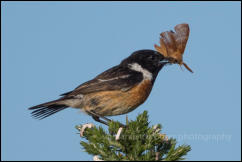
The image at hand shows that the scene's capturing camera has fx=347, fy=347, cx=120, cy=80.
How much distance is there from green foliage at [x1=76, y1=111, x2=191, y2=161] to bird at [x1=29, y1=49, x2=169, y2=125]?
6.22 ft

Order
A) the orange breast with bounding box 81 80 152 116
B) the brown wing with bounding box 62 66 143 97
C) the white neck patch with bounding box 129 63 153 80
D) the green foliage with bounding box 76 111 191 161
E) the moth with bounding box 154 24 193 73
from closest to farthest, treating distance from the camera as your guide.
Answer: the green foliage with bounding box 76 111 191 161 < the moth with bounding box 154 24 193 73 < the orange breast with bounding box 81 80 152 116 < the brown wing with bounding box 62 66 143 97 < the white neck patch with bounding box 129 63 153 80

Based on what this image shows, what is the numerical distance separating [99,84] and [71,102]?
0.67m

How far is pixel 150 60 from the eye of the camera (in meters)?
7.33

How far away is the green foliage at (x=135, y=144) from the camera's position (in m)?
4.18

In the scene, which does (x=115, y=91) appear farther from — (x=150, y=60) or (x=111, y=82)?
(x=150, y=60)

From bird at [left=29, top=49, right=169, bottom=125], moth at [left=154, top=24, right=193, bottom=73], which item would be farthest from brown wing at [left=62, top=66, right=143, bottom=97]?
moth at [left=154, top=24, right=193, bottom=73]

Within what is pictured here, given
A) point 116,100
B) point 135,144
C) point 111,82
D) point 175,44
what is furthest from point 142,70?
point 135,144

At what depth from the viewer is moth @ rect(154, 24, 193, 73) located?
19.9ft

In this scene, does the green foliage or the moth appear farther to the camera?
the moth

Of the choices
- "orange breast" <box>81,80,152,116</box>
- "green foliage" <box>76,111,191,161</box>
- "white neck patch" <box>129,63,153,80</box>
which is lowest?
"green foliage" <box>76,111,191,161</box>

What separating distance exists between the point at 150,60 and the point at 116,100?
1293 mm

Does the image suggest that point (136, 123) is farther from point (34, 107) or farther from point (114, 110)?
point (34, 107)

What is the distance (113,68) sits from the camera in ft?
24.4

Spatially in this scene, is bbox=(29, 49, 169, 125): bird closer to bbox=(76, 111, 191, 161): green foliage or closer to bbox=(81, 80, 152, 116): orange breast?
bbox=(81, 80, 152, 116): orange breast
